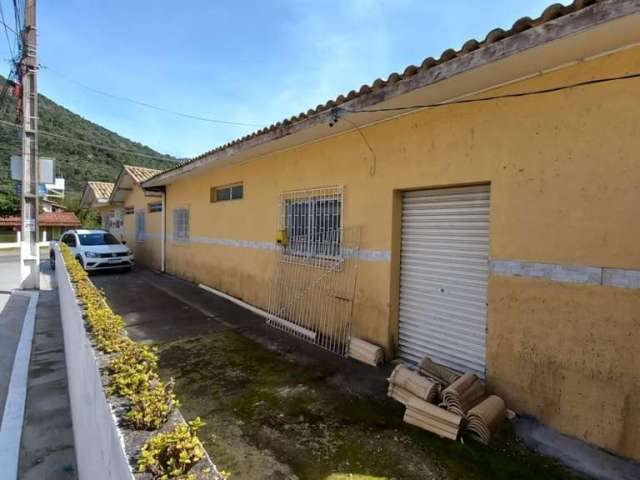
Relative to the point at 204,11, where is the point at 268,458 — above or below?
below

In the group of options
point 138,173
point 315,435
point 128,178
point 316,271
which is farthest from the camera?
point 128,178

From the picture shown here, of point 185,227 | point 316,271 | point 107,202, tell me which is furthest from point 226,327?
point 107,202

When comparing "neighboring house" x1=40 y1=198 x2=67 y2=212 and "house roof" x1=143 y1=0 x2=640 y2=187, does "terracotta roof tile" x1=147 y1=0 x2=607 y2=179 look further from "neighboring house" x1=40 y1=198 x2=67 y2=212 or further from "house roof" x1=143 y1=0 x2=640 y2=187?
"neighboring house" x1=40 y1=198 x2=67 y2=212

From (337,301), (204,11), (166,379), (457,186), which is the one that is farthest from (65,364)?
(204,11)

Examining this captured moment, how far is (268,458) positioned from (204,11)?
965cm

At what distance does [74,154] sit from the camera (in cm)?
4503

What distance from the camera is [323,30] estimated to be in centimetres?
733

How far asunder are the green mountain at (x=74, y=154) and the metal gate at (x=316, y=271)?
38.8 metres

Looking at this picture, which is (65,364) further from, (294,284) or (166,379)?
(294,284)

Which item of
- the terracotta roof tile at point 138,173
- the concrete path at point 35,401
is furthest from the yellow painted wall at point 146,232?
the concrete path at point 35,401

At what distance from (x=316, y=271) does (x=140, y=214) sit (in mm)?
13027

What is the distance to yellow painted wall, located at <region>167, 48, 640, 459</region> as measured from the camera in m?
3.04

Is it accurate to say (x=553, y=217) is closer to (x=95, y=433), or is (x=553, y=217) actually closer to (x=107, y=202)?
(x=95, y=433)

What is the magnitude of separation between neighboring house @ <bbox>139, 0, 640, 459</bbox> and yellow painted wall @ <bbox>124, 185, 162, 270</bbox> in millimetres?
9701
